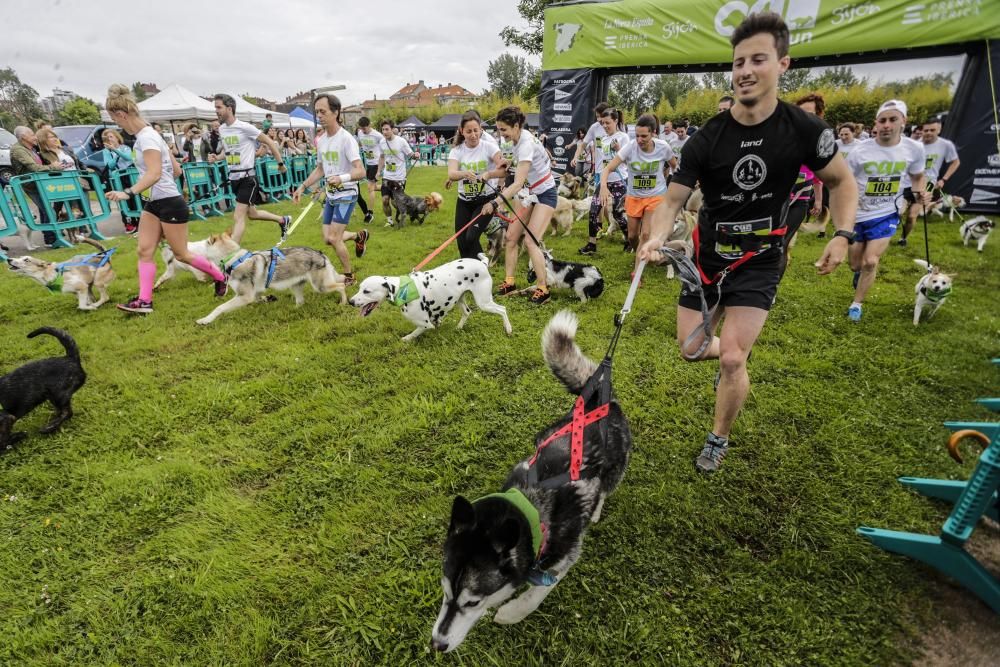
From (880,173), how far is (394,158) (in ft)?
33.0

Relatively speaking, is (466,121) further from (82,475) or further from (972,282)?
(972,282)

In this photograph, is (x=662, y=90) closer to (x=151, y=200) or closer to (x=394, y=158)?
(x=394, y=158)

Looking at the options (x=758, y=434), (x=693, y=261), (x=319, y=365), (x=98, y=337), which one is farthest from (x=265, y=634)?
(x=98, y=337)

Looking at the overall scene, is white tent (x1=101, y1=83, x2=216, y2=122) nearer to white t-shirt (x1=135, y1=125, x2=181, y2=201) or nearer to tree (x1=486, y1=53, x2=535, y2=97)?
white t-shirt (x1=135, y1=125, x2=181, y2=201)

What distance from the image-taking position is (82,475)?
3.29 m

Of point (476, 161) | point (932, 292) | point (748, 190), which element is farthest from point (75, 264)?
point (932, 292)

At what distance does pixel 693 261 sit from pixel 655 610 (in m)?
2.18

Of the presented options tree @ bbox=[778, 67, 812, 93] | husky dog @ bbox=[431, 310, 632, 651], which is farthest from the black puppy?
tree @ bbox=[778, 67, 812, 93]

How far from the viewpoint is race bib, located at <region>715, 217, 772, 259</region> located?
8.92 feet

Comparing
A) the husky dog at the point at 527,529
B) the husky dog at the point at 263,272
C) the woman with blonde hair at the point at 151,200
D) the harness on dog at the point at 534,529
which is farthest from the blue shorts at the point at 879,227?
the woman with blonde hair at the point at 151,200

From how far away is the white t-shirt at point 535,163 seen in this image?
5961 millimetres

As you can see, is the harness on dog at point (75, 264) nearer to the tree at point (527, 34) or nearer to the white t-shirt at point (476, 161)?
the white t-shirt at point (476, 161)

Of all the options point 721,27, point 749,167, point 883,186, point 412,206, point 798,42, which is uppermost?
point 721,27

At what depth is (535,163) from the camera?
6262mm
